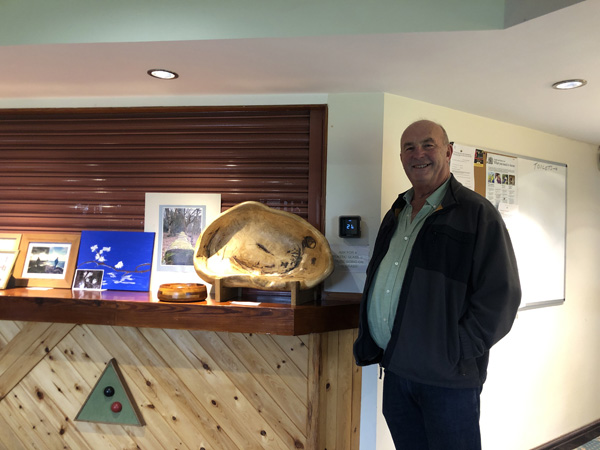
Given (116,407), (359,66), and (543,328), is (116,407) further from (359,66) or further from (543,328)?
(543,328)

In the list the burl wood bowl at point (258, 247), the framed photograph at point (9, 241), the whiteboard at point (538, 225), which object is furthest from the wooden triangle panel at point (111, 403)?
the whiteboard at point (538, 225)

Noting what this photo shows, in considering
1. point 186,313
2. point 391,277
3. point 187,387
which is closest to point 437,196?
point 391,277

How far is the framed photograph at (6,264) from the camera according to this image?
258 centimetres

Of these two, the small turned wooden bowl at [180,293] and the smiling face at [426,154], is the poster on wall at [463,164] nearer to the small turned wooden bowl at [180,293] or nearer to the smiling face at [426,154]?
the smiling face at [426,154]

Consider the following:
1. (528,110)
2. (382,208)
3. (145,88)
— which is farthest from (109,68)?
(528,110)

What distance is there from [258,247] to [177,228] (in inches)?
19.2

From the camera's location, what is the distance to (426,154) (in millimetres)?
1791

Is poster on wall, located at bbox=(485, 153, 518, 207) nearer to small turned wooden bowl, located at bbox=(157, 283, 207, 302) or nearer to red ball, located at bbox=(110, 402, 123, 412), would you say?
small turned wooden bowl, located at bbox=(157, 283, 207, 302)

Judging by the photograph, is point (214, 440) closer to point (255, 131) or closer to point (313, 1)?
point (255, 131)

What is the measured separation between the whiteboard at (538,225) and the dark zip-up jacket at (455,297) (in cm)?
126

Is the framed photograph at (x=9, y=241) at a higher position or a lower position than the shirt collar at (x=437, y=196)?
lower

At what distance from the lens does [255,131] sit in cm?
254

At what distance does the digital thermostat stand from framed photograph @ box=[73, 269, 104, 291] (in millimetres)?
1330

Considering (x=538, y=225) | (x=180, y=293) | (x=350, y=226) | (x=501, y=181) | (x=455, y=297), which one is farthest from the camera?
(x=538, y=225)
